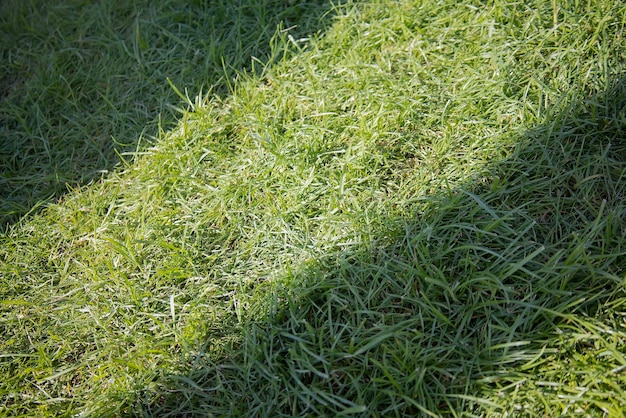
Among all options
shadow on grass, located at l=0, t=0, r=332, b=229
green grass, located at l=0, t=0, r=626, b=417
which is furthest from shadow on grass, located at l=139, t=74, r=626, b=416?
shadow on grass, located at l=0, t=0, r=332, b=229

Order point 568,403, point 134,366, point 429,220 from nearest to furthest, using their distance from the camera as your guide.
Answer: point 568,403, point 134,366, point 429,220

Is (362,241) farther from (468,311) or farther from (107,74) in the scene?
(107,74)

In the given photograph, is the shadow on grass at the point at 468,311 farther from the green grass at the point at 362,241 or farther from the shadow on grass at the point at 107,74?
the shadow on grass at the point at 107,74

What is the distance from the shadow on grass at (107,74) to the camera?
9.11 feet

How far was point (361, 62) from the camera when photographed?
2713 mm

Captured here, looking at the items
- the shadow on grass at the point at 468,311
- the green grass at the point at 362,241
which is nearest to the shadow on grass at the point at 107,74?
the green grass at the point at 362,241

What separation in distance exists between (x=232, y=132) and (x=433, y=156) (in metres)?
0.95

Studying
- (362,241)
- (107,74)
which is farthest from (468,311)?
(107,74)

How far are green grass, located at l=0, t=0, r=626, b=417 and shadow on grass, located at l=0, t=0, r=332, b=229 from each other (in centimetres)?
9

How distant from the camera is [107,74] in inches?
121

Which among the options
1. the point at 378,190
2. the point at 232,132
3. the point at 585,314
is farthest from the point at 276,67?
the point at 585,314

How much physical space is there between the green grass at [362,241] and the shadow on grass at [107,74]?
92mm

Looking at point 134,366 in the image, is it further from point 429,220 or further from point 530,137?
point 530,137

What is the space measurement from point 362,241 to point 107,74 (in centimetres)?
183
